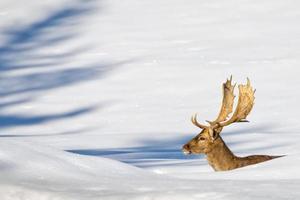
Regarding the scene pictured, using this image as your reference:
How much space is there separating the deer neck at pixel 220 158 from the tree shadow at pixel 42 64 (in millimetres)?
8899

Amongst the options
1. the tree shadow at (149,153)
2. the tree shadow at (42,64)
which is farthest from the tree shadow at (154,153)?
the tree shadow at (42,64)

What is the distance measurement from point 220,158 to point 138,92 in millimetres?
10946

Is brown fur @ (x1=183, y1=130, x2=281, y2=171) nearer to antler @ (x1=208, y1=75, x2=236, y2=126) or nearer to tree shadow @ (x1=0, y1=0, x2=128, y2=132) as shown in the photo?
antler @ (x1=208, y1=75, x2=236, y2=126)

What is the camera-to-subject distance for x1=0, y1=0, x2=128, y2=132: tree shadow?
1911cm

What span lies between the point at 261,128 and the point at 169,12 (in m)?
11.5

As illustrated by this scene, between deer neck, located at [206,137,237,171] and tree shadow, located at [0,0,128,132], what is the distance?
8899 millimetres

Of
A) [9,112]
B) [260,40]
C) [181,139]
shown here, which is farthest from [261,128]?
[260,40]

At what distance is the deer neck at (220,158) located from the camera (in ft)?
30.1

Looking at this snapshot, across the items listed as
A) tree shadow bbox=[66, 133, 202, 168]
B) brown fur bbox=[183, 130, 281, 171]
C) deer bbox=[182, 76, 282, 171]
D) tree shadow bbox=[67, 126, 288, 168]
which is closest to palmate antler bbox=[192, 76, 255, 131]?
deer bbox=[182, 76, 282, 171]

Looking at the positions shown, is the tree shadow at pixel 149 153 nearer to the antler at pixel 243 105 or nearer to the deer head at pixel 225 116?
the deer head at pixel 225 116

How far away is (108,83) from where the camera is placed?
21.2m

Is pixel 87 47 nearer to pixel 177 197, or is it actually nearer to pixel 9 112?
pixel 9 112

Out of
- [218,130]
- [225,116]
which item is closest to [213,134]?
[218,130]

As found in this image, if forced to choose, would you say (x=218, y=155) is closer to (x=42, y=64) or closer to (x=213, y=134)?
(x=213, y=134)
